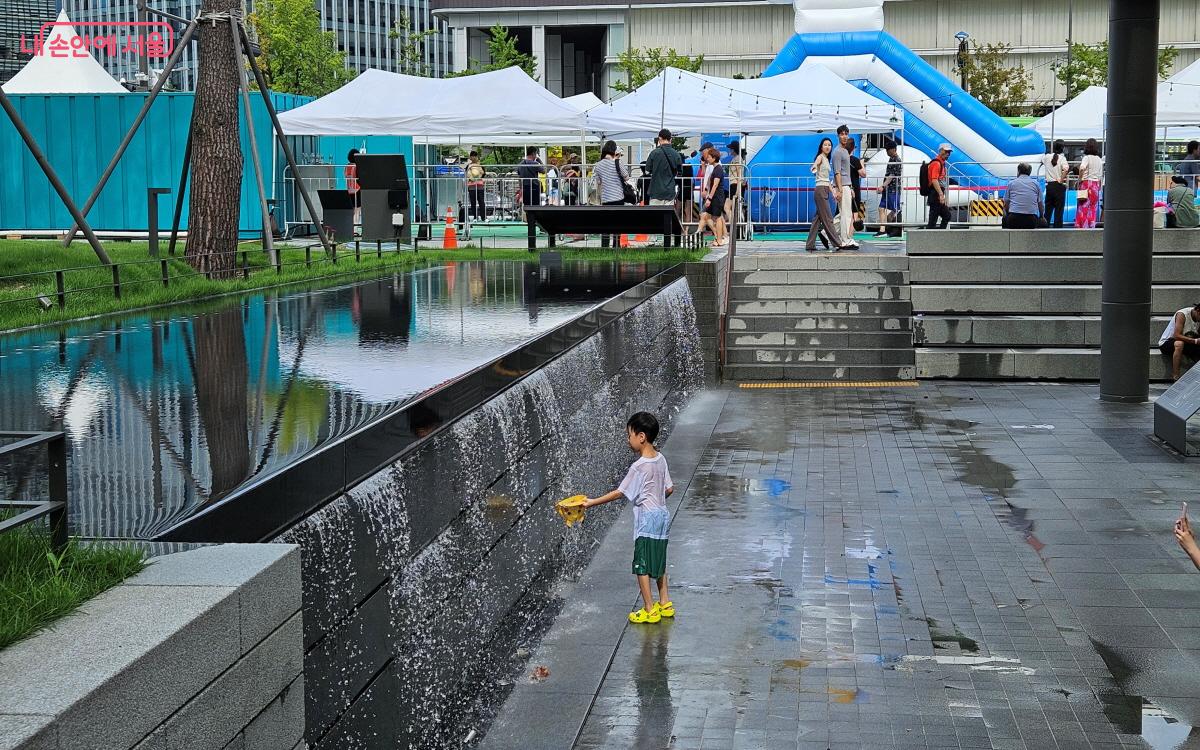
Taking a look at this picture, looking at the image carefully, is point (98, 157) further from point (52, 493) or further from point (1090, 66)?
point (1090, 66)

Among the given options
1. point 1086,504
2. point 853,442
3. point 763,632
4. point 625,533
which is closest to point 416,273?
point 853,442

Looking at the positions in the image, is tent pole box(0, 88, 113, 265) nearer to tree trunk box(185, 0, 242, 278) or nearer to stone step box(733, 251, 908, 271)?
tree trunk box(185, 0, 242, 278)

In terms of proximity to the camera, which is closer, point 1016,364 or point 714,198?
point 1016,364

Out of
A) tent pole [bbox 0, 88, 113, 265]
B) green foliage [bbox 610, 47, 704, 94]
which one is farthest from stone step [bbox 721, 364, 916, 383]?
green foliage [bbox 610, 47, 704, 94]

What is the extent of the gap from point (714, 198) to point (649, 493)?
16054mm

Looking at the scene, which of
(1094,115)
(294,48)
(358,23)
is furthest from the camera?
(358,23)

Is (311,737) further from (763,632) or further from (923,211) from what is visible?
(923,211)

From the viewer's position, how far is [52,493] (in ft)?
14.1

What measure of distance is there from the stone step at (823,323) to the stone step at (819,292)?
47 cm

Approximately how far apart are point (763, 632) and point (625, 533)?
2740 millimetres

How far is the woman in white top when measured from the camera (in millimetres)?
23375

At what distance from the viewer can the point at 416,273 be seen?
19.3 meters

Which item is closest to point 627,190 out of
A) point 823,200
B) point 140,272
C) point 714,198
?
point 714,198

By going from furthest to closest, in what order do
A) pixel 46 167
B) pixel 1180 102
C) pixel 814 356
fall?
pixel 1180 102, pixel 814 356, pixel 46 167
